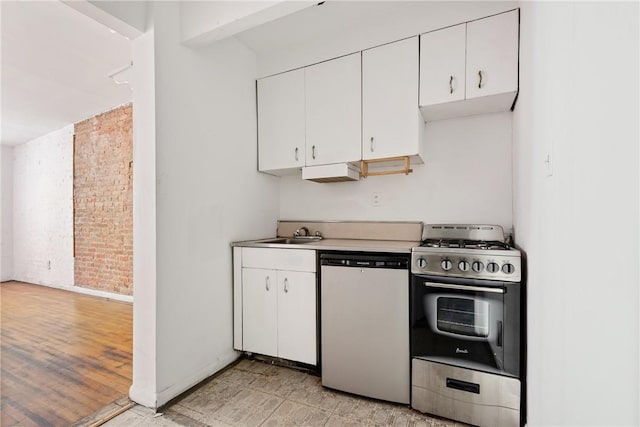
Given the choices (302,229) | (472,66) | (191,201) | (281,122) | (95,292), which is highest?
(472,66)

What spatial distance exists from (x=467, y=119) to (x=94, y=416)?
3.22 m

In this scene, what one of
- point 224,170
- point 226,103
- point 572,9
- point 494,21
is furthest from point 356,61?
point 572,9

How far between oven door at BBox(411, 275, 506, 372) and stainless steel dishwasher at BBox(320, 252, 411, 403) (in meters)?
0.09

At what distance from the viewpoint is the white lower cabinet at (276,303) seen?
218 cm

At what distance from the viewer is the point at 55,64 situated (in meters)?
2.99

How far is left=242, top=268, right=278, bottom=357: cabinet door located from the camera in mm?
2312

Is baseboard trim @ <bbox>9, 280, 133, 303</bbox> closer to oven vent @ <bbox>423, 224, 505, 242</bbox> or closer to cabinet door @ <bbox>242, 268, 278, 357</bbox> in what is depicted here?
cabinet door @ <bbox>242, 268, 278, 357</bbox>

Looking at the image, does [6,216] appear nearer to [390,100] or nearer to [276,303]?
[276,303]

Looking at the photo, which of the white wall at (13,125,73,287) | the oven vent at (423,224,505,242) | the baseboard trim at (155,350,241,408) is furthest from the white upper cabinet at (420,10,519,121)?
the white wall at (13,125,73,287)

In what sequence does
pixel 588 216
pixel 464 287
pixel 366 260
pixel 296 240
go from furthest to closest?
1. pixel 296 240
2. pixel 366 260
3. pixel 464 287
4. pixel 588 216

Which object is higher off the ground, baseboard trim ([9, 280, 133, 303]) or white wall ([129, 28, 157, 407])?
white wall ([129, 28, 157, 407])

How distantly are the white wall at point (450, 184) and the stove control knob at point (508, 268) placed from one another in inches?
30.7

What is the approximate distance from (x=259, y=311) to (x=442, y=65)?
7.49 feet

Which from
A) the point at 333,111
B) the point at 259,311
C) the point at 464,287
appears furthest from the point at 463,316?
the point at 333,111
